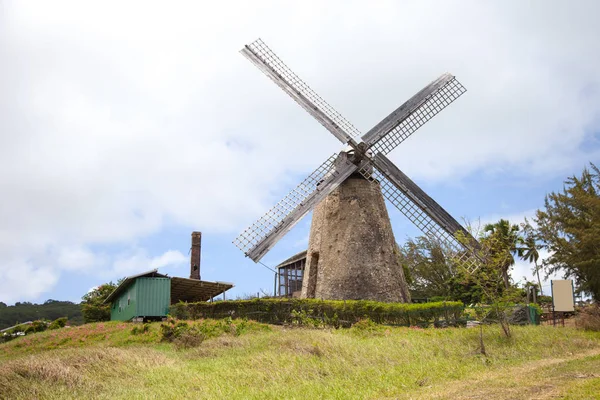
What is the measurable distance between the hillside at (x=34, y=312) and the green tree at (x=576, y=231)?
5013cm

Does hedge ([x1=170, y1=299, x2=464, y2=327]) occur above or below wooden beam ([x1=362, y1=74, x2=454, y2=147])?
below

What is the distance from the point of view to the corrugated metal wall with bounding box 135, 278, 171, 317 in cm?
2842

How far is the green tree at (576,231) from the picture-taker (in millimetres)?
31844

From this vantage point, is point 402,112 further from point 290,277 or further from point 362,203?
point 290,277

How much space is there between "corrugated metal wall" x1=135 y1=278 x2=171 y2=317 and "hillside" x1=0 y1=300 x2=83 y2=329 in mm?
37992

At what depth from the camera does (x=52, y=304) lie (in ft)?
251

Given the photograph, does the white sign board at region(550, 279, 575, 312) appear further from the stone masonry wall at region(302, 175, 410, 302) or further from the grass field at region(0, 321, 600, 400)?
the grass field at region(0, 321, 600, 400)

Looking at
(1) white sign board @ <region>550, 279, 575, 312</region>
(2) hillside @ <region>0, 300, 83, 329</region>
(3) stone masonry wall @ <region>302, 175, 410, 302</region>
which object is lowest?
(2) hillside @ <region>0, 300, 83, 329</region>

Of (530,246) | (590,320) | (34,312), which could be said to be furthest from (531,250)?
(34,312)

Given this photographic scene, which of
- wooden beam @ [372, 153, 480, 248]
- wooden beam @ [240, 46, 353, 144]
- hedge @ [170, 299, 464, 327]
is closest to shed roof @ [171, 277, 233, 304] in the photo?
hedge @ [170, 299, 464, 327]

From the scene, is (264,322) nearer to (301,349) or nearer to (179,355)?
(179,355)

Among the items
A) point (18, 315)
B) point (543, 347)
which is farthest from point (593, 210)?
point (18, 315)

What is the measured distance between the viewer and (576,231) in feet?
106

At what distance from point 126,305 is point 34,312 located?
44860 mm
